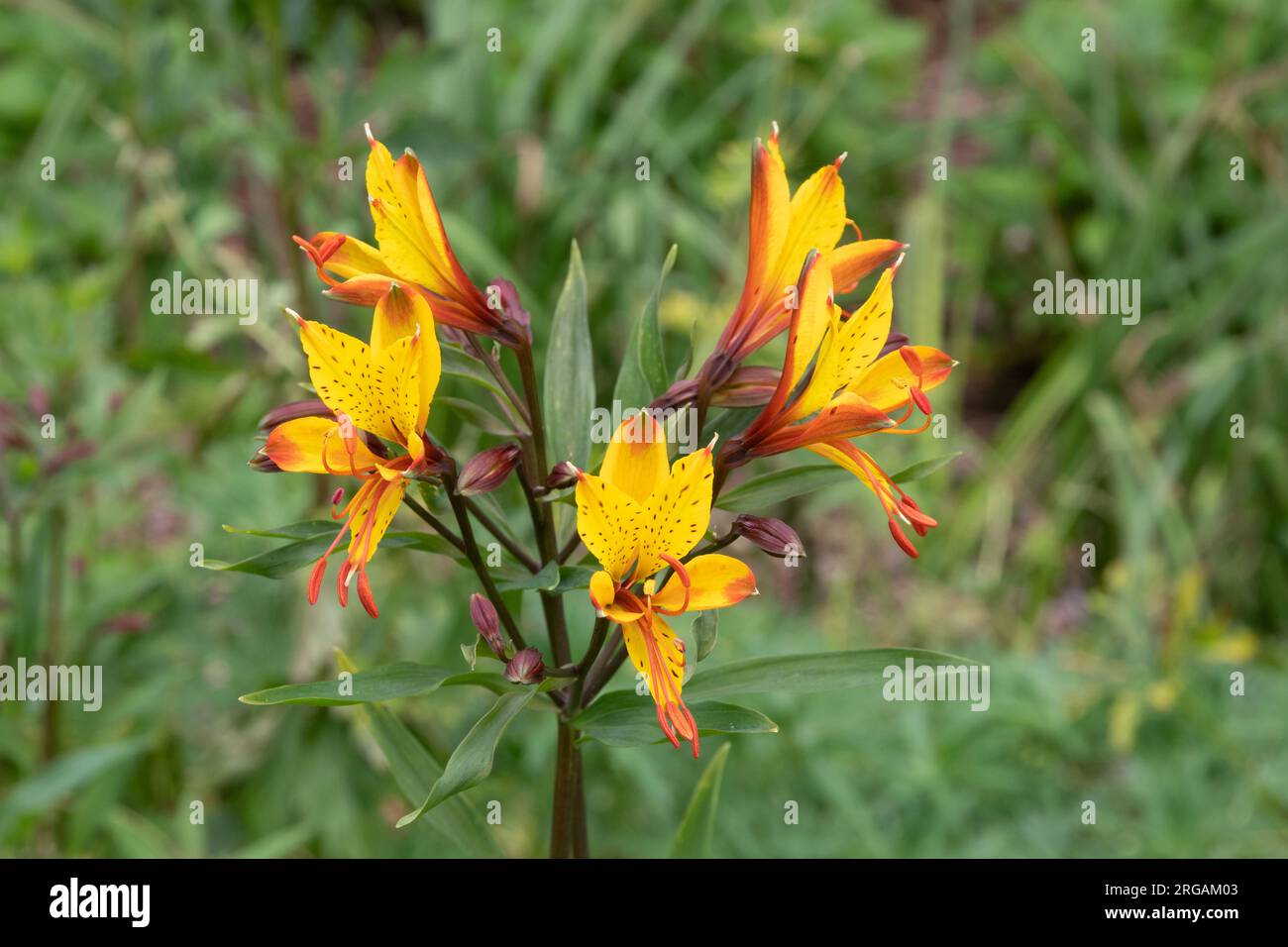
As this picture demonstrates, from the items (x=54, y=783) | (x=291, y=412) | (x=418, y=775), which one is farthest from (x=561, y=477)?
(x=54, y=783)

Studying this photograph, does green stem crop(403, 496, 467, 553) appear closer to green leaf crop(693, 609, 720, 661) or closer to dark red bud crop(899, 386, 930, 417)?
green leaf crop(693, 609, 720, 661)

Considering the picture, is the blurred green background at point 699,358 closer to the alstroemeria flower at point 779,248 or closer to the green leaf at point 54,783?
the green leaf at point 54,783

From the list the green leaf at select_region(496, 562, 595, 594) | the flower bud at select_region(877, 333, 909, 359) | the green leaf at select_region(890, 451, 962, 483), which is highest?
the flower bud at select_region(877, 333, 909, 359)

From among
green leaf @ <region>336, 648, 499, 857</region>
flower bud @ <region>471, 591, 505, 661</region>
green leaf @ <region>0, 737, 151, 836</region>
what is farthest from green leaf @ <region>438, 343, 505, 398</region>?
green leaf @ <region>0, 737, 151, 836</region>

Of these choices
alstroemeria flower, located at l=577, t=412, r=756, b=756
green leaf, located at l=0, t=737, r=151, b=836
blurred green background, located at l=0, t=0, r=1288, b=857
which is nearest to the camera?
alstroemeria flower, located at l=577, t=412, r=756, b=756

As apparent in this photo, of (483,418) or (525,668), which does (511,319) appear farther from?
(525,668)

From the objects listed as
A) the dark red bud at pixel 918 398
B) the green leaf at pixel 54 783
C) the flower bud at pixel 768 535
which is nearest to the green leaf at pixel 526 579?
the flower bud at pixel 768 535

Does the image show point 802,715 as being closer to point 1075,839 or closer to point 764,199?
point 1075,839

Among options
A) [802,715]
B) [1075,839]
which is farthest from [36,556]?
[1075,839]
